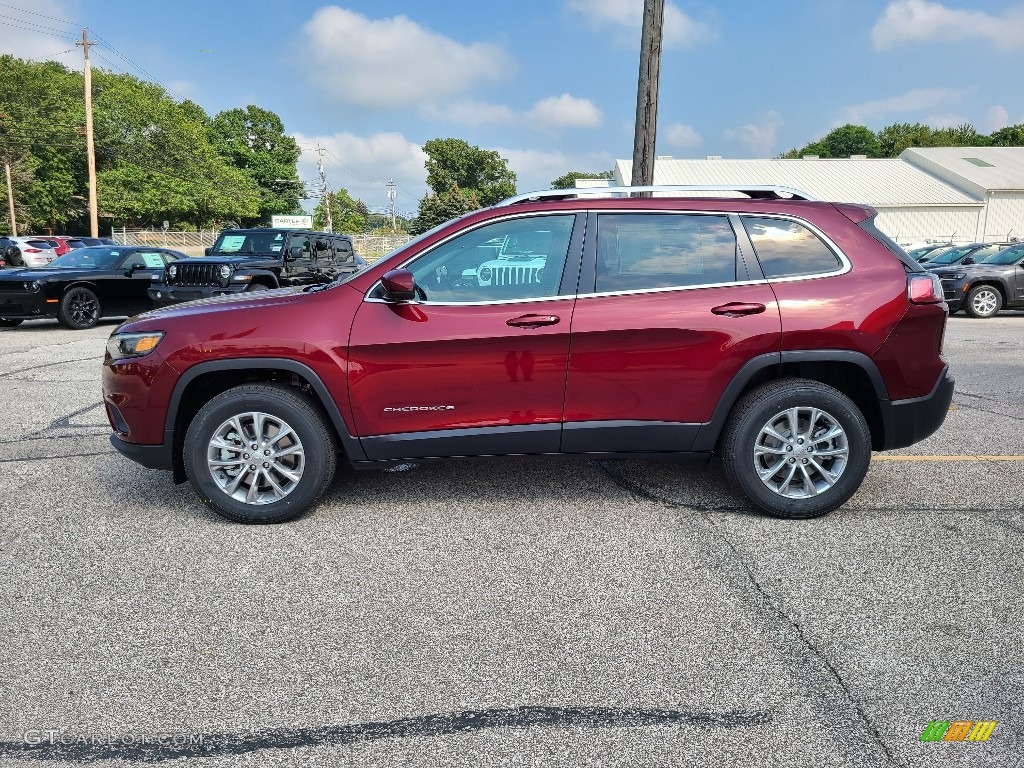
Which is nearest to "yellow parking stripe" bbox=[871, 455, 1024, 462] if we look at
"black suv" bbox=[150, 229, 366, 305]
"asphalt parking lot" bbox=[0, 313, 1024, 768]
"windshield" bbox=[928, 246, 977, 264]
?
"asphalt parking lot" bbox=[0, 313, 1024, 768]

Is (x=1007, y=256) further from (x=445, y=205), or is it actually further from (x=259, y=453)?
(x=445, y=205)

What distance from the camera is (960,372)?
907 centimetres

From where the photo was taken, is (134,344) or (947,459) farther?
(947,459)

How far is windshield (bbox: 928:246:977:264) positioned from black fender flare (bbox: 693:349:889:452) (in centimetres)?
1658

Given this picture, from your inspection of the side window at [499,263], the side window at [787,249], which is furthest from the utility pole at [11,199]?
the side window at [787,249]

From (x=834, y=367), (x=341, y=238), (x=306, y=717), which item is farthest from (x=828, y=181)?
(x=306, y=717)

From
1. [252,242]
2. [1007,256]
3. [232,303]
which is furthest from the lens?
[1007,256]

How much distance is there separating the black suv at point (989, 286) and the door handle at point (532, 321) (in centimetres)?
1517

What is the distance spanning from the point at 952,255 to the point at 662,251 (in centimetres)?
1768

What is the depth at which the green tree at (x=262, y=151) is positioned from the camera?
8531 centimetres

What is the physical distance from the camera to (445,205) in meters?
92.3

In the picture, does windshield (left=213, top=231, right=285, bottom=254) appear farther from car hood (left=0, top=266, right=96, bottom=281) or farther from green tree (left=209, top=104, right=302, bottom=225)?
green tree (left=209, top=104, right=302, bottom=225)

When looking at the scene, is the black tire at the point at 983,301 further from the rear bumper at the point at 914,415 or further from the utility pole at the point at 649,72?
the rear bumper at the point at 914,415

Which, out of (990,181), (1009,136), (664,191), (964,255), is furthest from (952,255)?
(1009,136)
